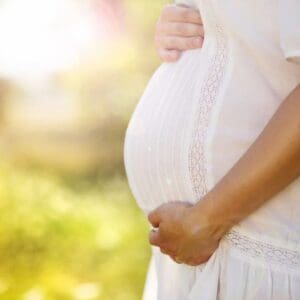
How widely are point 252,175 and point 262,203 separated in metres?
0.05

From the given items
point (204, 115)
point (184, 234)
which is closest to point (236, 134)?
point (204, 115)

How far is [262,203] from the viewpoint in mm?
1215

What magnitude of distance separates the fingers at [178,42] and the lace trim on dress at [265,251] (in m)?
0.28

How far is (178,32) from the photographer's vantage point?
1400mm

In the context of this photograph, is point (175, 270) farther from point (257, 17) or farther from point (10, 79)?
point (10, 79)

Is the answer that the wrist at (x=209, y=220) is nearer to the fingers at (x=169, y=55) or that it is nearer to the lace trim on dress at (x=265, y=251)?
the lace trim on dress at (x=265, y=251)

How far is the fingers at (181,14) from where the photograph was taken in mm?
1385

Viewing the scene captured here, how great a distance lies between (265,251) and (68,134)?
2490mm

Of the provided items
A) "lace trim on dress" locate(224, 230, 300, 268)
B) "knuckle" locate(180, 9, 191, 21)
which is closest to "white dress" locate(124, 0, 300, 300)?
"lace trim on dress" locate(224, 230, 300, 268)

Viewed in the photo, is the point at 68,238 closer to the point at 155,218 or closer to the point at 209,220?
the point at 155,218

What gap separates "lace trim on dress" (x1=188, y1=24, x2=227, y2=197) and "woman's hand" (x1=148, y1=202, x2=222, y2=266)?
39 millimetres

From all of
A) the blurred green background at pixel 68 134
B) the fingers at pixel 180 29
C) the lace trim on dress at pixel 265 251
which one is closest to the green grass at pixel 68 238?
the blurred green background at pixel 68 134

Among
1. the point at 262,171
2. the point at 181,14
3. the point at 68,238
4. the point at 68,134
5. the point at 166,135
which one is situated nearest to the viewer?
the point at 262,171

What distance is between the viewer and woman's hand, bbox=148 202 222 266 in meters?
1.25
